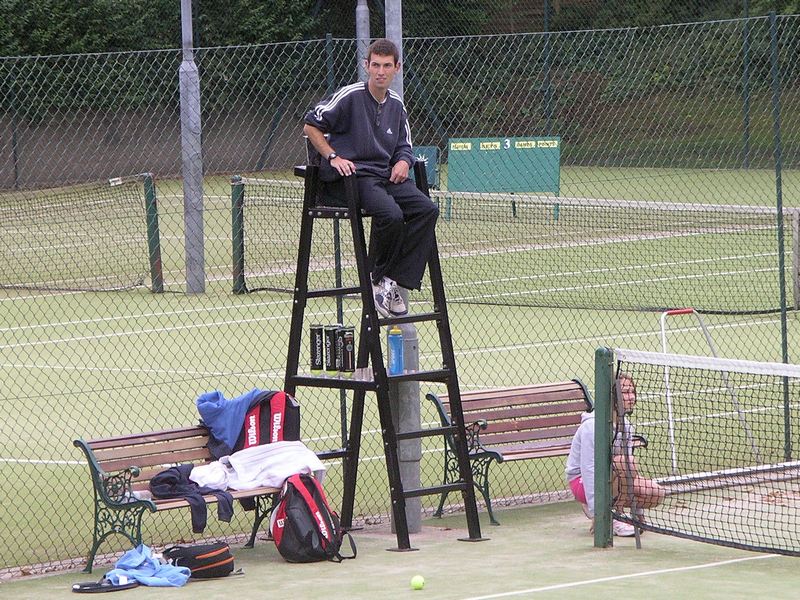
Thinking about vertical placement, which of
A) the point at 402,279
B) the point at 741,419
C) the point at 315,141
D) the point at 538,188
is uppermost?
the point at 538,188

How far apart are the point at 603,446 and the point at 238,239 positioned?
1146 centimetres

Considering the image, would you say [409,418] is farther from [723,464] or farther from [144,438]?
[723,464]

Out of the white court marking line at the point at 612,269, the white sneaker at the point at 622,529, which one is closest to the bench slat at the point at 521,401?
the white sneaker at the point at 622,529

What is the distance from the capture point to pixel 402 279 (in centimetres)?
862

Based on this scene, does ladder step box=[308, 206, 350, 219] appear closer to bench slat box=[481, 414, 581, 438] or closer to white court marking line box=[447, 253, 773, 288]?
bench slat box=[481, 414, 581, 438]

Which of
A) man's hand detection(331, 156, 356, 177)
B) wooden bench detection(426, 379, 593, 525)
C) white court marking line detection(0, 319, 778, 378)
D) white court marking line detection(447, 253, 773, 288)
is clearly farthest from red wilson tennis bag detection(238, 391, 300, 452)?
white court marking line detection(447, 253, 773, 288)

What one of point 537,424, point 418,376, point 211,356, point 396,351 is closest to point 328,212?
point 396,351

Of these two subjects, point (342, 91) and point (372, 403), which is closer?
point (342, 91)

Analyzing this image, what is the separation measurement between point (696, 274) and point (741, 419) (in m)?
10.6

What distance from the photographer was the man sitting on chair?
8.40m

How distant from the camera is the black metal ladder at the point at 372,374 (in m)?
8.38

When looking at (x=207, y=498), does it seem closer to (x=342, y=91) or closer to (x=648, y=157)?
(x=342, y=91)

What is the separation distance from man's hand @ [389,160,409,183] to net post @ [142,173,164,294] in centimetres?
1130

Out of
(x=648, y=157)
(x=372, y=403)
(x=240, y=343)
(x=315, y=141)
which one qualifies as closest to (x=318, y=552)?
(x=315, y=141)
